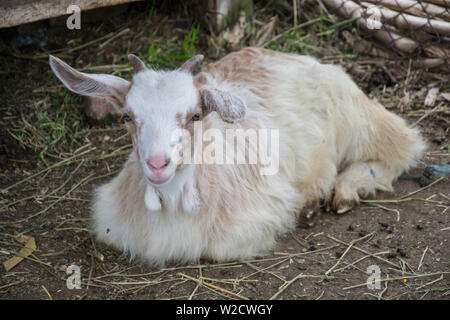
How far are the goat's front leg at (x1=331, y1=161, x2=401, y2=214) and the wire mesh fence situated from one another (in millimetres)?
1612

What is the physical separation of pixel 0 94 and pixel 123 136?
1222 millimetres

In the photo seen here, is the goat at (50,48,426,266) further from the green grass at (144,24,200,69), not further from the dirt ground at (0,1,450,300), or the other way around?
the green grass at (144,24,200,69)

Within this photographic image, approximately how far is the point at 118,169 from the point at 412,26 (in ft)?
10.8

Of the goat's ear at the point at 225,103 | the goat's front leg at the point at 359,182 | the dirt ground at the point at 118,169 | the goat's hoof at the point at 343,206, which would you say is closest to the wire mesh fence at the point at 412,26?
the dirt ground at the point at 118,169

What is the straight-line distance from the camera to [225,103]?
121 inches

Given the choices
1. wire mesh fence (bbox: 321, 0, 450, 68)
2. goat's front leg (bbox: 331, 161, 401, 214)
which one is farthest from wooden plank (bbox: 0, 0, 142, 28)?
wire mesh fence (bbox: 321, 0, 450, 68)

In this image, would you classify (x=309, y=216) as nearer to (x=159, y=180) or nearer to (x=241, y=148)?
(x=241, y=148)

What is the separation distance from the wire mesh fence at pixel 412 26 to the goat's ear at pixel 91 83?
3.31m

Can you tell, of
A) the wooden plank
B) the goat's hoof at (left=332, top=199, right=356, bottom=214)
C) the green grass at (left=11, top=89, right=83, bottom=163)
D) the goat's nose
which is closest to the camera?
the goat's nose

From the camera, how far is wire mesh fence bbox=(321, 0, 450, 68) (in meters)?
5.18

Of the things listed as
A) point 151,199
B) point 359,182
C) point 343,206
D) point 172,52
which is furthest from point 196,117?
point 172,52

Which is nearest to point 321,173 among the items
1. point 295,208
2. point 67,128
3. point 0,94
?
point 295,208

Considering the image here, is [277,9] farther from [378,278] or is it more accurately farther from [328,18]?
[378,278]

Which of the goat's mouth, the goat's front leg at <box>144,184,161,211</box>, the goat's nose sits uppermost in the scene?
the goat's nose
